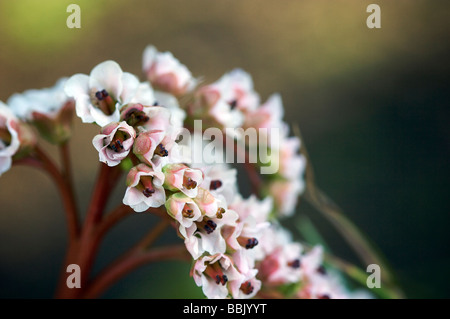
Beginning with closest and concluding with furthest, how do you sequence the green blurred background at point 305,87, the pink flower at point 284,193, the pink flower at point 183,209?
the pink flower at point 183,209 < the pink flower at point 284,193 < the green blurred background at point 305,87

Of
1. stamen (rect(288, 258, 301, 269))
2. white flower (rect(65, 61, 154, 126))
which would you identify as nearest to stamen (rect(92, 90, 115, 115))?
white flower (rect(65, 61, 154, 126))

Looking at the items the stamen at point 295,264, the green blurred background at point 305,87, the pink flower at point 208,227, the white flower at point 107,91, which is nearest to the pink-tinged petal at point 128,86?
the white flower at point 107,91

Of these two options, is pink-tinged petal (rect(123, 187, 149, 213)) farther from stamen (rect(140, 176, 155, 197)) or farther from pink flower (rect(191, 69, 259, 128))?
pink flower (rect(191, 69, 259, 128))

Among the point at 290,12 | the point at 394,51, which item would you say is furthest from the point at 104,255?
the point at 394,51

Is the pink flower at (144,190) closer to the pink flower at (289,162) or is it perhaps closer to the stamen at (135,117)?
the stamen at (135,117)

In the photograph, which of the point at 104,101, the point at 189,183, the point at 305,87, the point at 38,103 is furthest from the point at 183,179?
the point at 305,87
